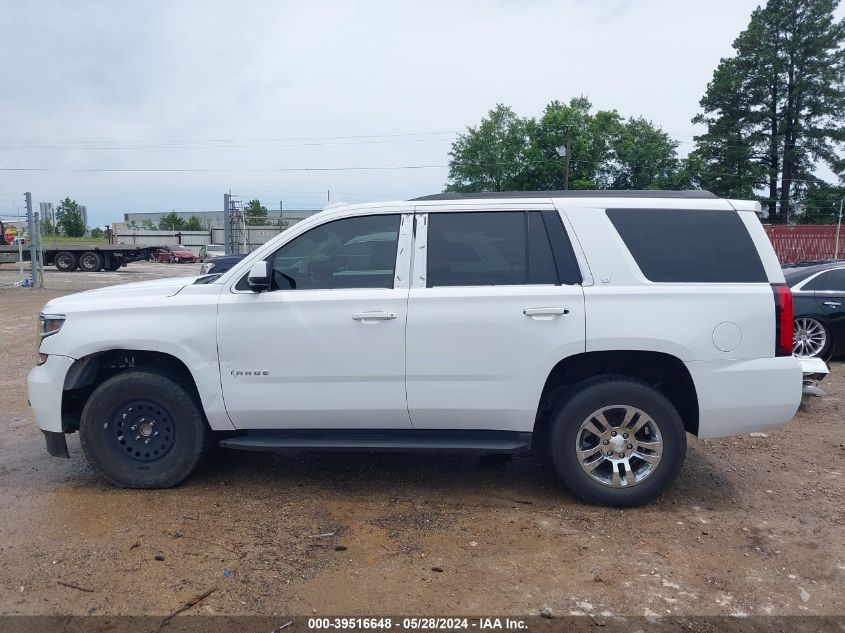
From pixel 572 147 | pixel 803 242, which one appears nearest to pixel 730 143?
pixel 572 147

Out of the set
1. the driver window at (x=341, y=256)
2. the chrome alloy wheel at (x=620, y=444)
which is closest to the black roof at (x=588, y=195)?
the driver window at (x=341, y=256)

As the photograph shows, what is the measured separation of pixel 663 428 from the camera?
432 cm

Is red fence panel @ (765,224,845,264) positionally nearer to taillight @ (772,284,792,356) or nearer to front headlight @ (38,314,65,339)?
taillight @ (772,284,792,356)

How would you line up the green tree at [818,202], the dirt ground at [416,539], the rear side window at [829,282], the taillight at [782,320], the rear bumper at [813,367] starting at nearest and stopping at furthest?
the dirt ground at [416,539] < the taillight at [782,320] < the rear bumper at [813,367] < the rear side window at [829,282] < the green tree at [818,202]

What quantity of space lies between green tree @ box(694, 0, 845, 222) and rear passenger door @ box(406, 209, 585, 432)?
47.2 meters

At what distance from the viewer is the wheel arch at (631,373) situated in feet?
14.5

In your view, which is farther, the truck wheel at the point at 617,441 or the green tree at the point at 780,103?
the green tree at the point at 780,103

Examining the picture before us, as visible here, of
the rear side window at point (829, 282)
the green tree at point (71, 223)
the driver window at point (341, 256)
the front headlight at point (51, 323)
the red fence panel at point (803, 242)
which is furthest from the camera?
the green tree at point (71, 223)

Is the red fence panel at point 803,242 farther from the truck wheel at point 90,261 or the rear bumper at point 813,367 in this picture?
the truck wheel at point 90,261

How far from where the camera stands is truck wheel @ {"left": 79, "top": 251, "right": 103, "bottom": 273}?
30.2 metres

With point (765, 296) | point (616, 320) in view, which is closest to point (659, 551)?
point (616, 320)

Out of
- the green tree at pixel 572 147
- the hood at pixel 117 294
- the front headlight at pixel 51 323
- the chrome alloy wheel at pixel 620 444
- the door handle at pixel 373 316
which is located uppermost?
the green tree at pixel 572 147

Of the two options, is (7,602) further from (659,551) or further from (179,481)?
(659,551)

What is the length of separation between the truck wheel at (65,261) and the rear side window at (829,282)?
2920 cm
